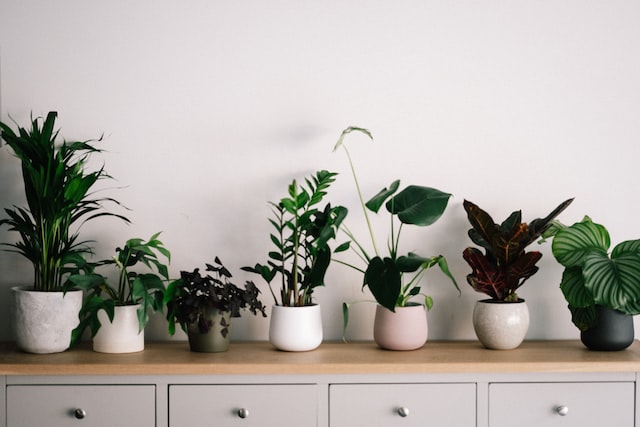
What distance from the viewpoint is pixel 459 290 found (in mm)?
2291

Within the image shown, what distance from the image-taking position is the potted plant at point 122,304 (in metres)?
2.10

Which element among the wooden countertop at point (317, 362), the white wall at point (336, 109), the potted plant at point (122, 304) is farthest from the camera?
the white wall at point (336, 109)

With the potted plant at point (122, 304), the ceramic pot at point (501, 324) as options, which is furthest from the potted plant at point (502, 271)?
the potted plant at point (122, 304)

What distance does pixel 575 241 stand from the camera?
220 cm

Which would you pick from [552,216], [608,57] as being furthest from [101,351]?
[608,57]

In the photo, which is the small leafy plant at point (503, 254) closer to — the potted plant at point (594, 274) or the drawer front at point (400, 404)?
the potted plant at point (594, 274)

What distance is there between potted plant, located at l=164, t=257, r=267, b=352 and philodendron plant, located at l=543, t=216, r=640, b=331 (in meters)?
1.05

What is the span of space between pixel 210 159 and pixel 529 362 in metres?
1.30

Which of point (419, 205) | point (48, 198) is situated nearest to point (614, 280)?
point (419, 205)

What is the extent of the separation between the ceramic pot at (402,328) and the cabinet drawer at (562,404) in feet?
0.95

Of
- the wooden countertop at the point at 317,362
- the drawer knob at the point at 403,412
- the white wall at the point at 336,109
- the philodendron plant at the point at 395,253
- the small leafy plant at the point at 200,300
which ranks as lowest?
the drawer knob at the point at 403,412

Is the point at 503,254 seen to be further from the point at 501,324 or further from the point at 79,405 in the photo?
the point at 79,405

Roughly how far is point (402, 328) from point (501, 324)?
1.09 ft

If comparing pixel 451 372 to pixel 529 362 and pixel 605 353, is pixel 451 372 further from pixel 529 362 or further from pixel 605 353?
pixel 605 353
